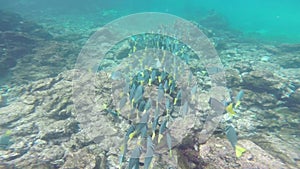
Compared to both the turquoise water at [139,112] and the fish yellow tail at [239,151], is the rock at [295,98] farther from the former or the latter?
the fish yellow tail at [239,151]

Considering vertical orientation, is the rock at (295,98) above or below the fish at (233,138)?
above

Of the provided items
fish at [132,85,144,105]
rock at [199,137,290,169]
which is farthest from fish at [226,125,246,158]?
fish at [132,85,144,105]

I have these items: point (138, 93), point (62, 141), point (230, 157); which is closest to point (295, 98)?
point (230, 157)

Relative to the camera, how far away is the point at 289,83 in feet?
30.5

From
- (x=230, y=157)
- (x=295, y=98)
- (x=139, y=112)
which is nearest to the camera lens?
(x=230, y=157)

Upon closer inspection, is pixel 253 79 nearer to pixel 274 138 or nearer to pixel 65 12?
pixel 274 138

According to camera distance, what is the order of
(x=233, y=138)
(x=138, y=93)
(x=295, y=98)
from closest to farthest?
(x=233, y=138), (x=138, y=93), (x=295, y=98)

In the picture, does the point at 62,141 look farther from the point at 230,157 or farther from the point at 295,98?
the point at 295,98

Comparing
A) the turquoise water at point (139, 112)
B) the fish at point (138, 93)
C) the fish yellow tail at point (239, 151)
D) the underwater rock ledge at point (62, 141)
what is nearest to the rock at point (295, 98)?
the turquoise water at point (139, 112)

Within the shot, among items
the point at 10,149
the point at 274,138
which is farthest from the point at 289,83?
the point at 10,149

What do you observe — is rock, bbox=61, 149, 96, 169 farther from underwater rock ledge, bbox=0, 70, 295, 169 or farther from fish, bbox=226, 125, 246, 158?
fish, bbox=226, 125, 246, 158

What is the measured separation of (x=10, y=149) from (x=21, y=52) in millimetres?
8268

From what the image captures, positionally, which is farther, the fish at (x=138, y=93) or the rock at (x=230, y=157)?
the fish at (x=138, y=93)

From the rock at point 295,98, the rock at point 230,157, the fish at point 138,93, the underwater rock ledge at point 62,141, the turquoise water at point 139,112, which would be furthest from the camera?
the rock at point 295,98
